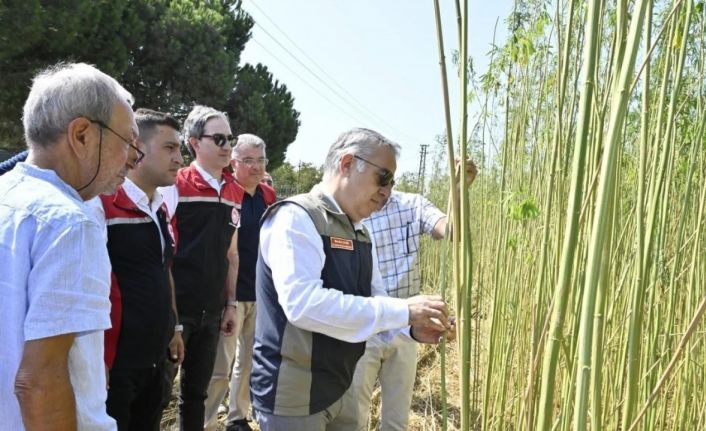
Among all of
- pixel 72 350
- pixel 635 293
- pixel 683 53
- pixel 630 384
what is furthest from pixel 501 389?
pixel 72 350

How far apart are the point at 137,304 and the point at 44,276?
0.73 meters

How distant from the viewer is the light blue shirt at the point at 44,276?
28.9 inches

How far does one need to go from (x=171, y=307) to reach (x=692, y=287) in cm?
127

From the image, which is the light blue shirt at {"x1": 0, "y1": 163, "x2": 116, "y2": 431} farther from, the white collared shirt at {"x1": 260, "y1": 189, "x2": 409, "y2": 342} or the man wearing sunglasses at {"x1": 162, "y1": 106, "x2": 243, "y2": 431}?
the man wearing sunglasses at {"x1": 162, "y1": 106, "x2": 243, "y2": 431}

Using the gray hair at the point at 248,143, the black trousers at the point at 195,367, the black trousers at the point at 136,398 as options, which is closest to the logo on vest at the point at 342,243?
the black trousers at the point at 136,398

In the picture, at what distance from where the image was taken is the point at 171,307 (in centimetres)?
155

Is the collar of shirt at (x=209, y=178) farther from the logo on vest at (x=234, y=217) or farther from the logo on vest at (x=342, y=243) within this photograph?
the logo on vest at (x=342, y=243)

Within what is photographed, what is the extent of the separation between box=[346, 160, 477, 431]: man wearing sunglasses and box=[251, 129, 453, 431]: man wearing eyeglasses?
2.06 feet

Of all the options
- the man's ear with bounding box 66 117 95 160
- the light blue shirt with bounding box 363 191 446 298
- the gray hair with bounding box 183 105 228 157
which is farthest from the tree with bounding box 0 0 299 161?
the man's ear with bounding box 66 117 95 160

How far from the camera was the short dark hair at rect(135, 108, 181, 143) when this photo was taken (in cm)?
169

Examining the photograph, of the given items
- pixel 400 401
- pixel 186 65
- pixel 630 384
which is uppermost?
pixel 186 65

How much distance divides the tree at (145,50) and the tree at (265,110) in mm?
25

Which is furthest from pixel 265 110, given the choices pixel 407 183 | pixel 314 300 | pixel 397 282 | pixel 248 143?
pixel 314 300

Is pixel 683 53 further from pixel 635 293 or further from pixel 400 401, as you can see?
pixel 400 401
